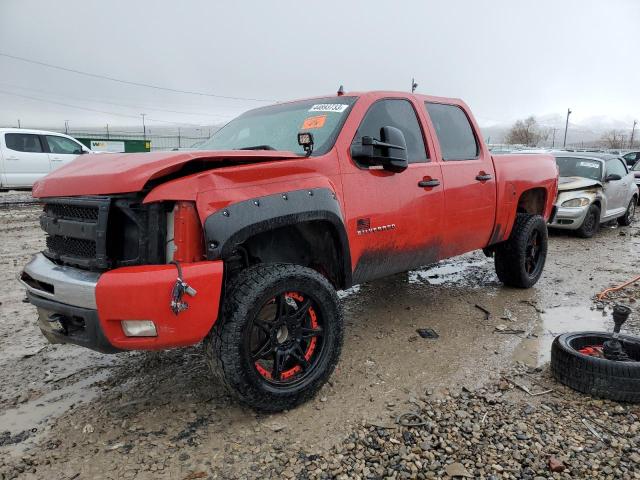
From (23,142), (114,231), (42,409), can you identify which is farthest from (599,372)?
(23,142)

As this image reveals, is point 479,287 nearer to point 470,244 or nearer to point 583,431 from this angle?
point 470,244

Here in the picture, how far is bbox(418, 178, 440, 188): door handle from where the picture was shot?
3619 mm

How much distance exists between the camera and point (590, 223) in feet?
29.4

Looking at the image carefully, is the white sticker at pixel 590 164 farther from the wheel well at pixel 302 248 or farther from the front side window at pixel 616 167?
the wheel well at pixel 302 248

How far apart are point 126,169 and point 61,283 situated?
665 mm

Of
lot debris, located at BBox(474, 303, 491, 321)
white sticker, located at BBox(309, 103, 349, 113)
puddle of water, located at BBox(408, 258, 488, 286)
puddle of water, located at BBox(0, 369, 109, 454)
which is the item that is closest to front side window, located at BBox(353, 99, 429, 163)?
white sticker, located at BBox(309, 103, 349, 113)

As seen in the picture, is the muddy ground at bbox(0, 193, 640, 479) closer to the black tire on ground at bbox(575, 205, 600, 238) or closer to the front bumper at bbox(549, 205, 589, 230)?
the front bumper at bbox(549, 205, 589, 230)

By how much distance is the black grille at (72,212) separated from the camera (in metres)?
2.49

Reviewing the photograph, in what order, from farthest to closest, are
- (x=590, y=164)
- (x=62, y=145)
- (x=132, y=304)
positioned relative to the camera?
(x=62, y=145) < (x=590, y=164) < (x=132, y=304)

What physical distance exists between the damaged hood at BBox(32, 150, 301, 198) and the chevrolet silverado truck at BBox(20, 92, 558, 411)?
11 millimetres

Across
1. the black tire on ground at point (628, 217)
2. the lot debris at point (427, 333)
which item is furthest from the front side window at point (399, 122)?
the black tire on ground at point (628, 217)

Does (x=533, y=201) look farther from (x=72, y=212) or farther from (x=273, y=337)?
(x=72, y=212)

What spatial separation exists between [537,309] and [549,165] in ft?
5.47

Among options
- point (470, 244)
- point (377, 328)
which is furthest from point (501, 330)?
point (377, 328)
